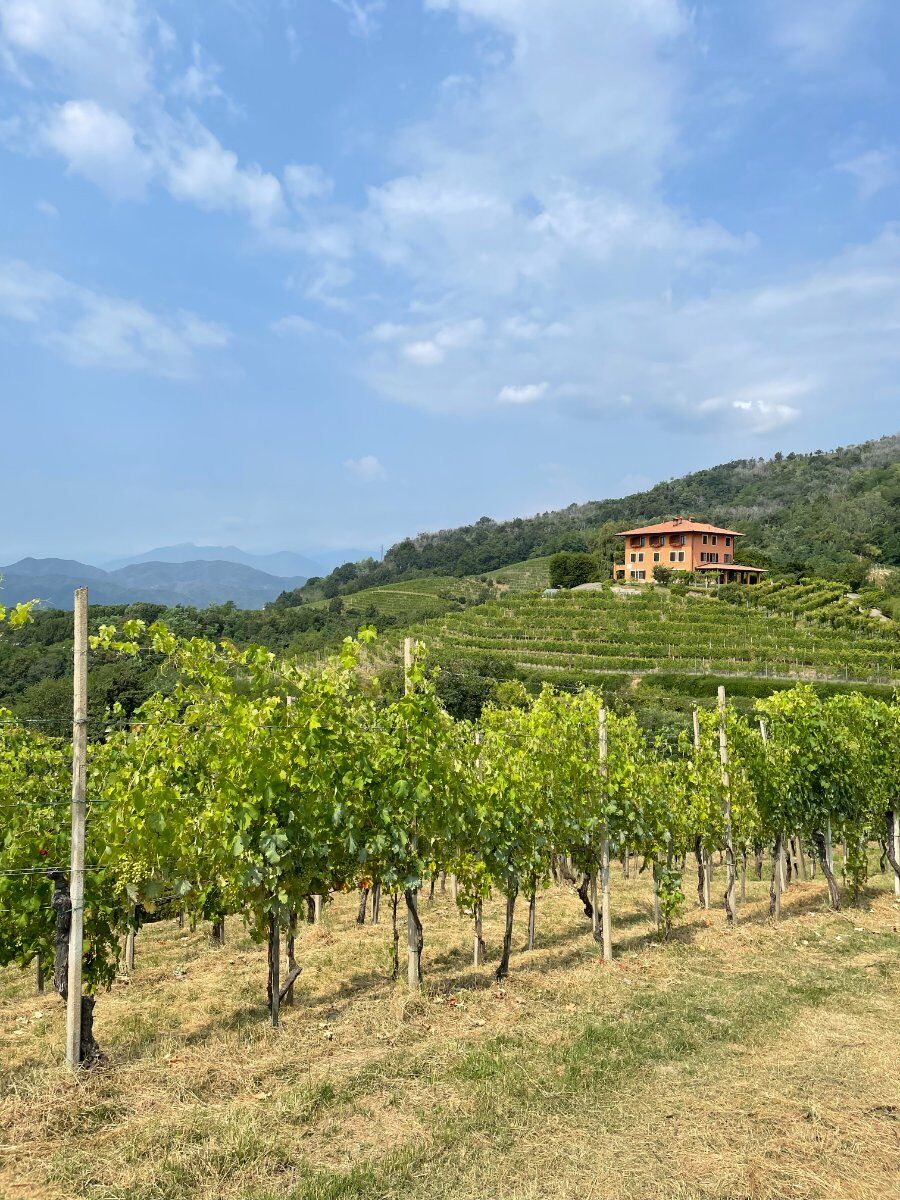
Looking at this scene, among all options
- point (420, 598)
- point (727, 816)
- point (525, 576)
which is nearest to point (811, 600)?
point (420, 598)

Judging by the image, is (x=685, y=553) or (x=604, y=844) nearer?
(x=604, y=844)

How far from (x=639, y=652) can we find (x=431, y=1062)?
4664 centimetres

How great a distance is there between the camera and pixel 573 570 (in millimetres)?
84750

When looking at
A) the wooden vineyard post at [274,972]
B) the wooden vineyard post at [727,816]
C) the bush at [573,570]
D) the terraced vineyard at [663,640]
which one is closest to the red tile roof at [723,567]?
the terraced vineyard at [663,640]

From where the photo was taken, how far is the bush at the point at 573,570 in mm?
84688

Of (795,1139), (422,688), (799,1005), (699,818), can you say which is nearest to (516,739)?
(699,818)

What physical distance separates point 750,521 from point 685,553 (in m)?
48.1

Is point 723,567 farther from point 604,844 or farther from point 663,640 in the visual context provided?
point 604,844

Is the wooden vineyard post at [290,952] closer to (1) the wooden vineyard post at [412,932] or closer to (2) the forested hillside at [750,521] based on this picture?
(1) the wooden vineyard post at [412,932]

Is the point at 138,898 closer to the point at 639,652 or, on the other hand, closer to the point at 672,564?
the point at 639,652

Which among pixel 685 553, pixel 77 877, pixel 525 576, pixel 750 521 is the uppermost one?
pixel 750 521

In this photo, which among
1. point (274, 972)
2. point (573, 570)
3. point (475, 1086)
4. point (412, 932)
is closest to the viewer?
point (475, 1086)

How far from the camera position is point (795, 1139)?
18.4ft

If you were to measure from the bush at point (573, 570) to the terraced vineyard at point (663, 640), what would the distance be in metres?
17.7
